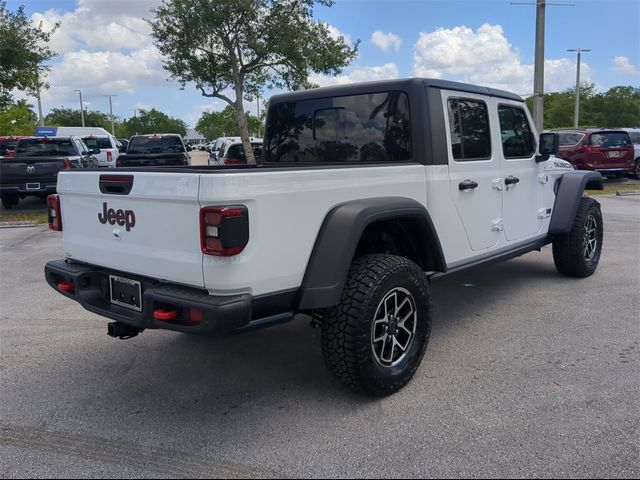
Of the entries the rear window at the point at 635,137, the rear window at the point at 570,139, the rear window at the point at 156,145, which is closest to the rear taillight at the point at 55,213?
the rear window at the point at 156,145

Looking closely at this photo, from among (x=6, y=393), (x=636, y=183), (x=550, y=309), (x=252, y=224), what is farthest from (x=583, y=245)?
(x=636, y=183)

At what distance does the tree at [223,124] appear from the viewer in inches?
2267

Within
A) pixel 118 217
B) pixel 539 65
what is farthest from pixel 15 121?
pixel 118 217

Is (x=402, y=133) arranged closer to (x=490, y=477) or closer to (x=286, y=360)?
(x=286, y=360)

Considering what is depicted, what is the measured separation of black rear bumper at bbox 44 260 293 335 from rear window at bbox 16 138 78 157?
37.4ft

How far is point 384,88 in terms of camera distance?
13.7ft

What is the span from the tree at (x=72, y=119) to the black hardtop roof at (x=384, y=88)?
76.8m

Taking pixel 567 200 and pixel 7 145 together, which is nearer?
pixel 567 200

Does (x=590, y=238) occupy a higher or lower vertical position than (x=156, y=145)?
lower

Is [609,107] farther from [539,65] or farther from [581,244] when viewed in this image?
[581,244]

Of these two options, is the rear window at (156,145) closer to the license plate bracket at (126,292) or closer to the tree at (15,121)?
the license plate bracket at (126,292)

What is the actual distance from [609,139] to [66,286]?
16564 mm

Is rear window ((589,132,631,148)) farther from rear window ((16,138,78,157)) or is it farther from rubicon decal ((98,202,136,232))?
rubicon decal ((98,202,136,232))

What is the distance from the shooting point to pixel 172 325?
3.00m
